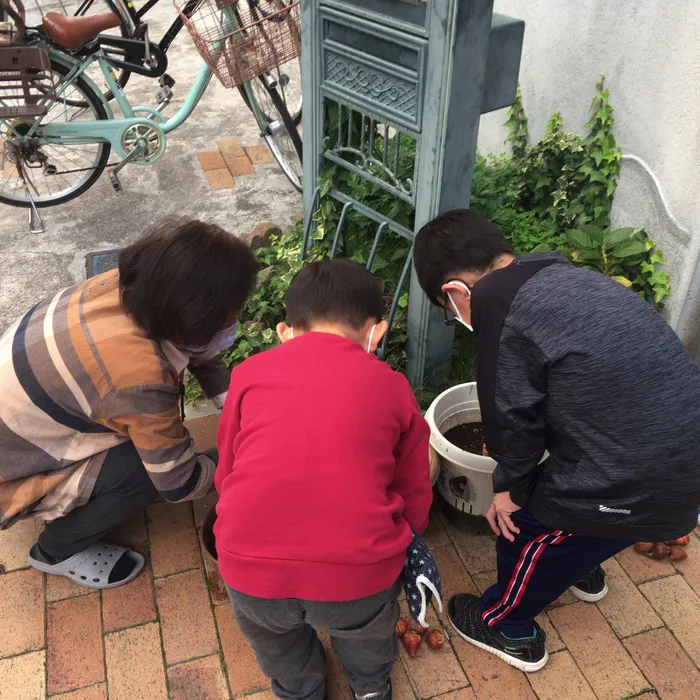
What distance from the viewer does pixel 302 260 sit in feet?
10.4

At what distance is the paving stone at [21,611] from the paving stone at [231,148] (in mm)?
3385

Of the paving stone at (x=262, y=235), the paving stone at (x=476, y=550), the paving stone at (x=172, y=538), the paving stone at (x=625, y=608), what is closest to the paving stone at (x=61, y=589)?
the paving stone at (x=172, y=538)

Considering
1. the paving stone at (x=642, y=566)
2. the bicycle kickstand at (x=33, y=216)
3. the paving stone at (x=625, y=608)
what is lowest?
the paving stone at (x=625, y=608)

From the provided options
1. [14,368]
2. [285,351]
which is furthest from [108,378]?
[285,351]

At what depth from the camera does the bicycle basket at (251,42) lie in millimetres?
3605

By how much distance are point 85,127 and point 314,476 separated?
11.4 ft

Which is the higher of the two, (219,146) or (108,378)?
(108,378)

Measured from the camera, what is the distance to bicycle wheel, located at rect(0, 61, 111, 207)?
4027mm

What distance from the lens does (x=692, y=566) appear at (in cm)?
239

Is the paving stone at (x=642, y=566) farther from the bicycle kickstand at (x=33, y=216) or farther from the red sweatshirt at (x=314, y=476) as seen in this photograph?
the bicycle kickstand at (x=33, y=216)

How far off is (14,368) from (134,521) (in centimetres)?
85

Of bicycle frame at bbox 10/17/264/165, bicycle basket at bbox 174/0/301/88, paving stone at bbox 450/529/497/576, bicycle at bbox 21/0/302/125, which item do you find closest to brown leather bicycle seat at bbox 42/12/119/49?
bicycle frame at bbox 10/17/264/165

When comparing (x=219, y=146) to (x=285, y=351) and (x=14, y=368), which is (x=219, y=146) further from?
(x=285, y=351)

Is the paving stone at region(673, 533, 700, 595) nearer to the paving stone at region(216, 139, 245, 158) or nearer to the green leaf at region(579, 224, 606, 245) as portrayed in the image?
the green leaf at region(579, 224, 606, 245)
